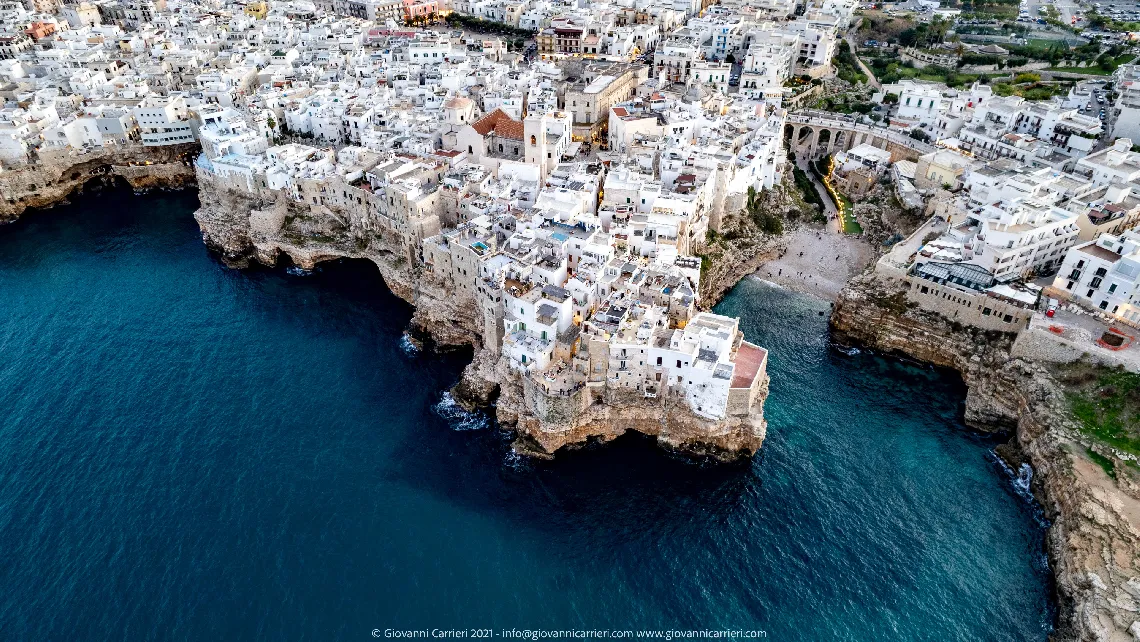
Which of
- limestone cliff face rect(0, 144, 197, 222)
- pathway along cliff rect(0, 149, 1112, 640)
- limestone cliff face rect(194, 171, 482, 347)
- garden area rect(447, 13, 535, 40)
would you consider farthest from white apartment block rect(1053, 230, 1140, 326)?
limestone cliff face rect(0, 144, 197, 222)

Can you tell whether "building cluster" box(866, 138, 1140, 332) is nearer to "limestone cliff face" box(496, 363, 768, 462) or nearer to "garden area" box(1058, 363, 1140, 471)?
"garden area" box(1058, 363, 1140, 471)

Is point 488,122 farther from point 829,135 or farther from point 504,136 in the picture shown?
point 829,135

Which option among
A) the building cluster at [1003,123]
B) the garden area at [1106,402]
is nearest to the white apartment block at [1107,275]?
the garden area at [1106,402]

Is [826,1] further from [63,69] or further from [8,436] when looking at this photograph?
[8,436]

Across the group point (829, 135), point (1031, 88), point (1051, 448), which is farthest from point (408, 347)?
point (1031, 88)

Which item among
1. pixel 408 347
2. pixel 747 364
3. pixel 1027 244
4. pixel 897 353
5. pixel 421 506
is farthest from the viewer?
pixel 408 347

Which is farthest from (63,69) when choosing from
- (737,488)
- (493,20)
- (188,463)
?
(737,488)

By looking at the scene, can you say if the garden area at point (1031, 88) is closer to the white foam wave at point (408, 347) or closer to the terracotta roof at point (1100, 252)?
the terracotta roof at point (1100, 252)
